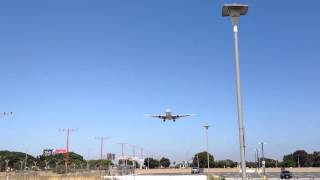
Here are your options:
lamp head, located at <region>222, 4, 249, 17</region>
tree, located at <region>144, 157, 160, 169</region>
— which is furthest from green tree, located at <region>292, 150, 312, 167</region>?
lamp head, located at <region>222, 4, 249, 17</region>

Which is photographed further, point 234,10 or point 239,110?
point 234,10

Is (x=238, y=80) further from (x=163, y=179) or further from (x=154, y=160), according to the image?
(x=154, y=160)

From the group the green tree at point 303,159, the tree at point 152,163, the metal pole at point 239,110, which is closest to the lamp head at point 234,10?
the metal pole at point 239,110

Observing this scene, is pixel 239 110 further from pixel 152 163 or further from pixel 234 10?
pixel 152 163

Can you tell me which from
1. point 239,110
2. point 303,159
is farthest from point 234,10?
point 303,159

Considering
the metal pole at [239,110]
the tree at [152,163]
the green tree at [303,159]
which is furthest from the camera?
the green tree at [303,159]

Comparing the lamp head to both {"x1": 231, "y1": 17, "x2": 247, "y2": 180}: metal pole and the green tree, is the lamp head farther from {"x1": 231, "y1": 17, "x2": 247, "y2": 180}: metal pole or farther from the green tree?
the green tree

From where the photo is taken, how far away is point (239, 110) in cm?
1442

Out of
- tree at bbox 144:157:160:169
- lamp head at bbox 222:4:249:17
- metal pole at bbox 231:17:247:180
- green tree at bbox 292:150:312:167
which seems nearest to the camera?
metal pole at bbox 231:17:247:180

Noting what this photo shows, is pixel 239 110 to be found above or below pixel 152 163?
above

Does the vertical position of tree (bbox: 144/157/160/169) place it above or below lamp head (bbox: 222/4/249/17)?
below

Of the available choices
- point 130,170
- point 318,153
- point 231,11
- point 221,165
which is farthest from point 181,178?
point 318,153

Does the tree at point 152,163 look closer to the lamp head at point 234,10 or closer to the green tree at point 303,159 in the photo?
the green tree at point 303,159

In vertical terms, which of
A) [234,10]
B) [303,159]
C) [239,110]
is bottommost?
[303,159]
